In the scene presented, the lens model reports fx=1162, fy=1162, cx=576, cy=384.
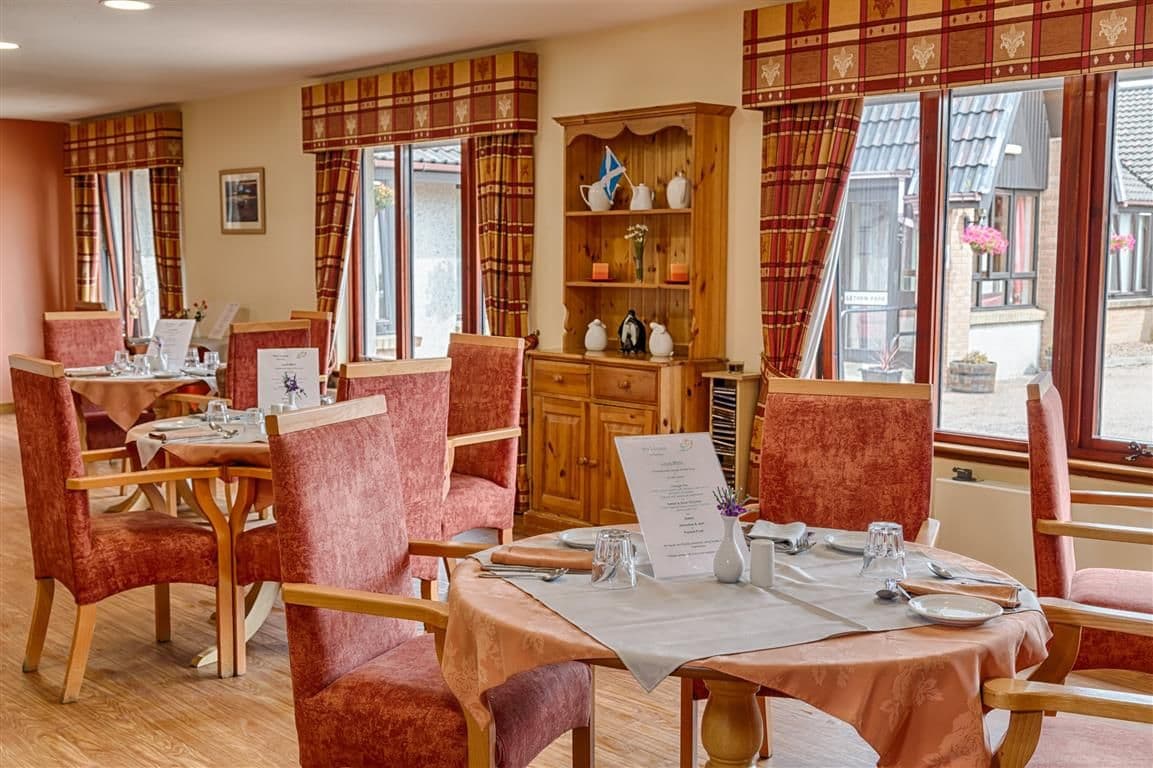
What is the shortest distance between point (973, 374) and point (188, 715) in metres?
3.19

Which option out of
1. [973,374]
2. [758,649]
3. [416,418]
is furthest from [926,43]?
[758,649]

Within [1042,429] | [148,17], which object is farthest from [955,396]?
[148,17]

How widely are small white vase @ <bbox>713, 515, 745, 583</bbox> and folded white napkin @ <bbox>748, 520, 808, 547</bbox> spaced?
0.86 feet

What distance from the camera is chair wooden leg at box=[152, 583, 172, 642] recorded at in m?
4.16

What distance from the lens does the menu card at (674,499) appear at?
7.48 feet

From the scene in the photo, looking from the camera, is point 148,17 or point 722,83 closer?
point 722,83

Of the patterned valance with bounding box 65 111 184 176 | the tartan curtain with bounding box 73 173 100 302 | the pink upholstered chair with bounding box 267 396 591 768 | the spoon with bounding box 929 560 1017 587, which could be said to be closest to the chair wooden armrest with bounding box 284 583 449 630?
the pink upholstered chair with bounding box 267 396 591 768

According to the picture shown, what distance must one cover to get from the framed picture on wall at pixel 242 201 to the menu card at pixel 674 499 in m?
6.66

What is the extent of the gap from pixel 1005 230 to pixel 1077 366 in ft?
2.00

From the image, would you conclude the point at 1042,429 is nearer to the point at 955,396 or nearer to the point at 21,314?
the point at 955,396

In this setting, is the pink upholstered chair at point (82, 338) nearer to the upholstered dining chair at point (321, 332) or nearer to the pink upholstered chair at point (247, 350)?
the upholstered dining chair at point (321, 332)

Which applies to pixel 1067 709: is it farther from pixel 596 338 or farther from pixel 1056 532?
pixel 596 338

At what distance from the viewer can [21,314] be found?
10305mm

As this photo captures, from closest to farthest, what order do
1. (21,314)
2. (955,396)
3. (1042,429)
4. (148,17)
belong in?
(1042,429) → (955,396) → (148,17) → (21,314)
